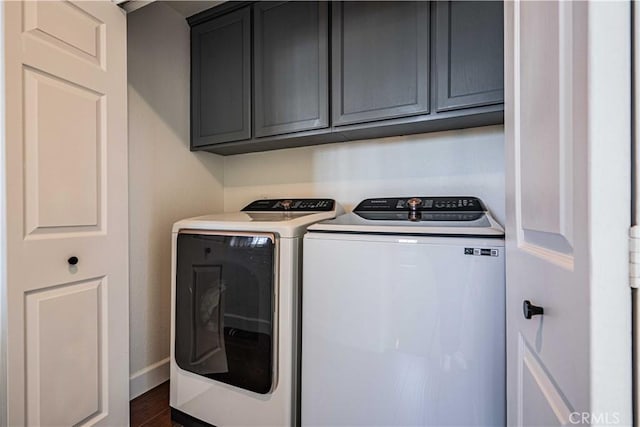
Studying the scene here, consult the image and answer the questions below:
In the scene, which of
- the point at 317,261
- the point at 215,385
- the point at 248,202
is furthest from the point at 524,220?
the point at 248,202

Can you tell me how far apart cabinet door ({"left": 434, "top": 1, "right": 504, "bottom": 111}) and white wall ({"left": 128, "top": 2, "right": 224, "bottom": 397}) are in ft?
5.15

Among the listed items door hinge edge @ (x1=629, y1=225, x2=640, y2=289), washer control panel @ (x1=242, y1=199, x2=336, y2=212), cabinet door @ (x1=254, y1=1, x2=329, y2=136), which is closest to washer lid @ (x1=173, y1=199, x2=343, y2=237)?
washer control panel @ (x1=242, y1=199, x2=336, y2=212)

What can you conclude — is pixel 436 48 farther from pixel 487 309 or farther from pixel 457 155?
pixel 487 309

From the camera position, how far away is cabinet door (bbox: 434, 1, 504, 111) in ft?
4.32

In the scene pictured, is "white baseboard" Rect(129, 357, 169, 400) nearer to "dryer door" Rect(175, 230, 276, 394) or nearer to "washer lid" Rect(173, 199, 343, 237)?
"dryer door" Rect(175, 230, 276, 394)

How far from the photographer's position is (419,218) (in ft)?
4.47

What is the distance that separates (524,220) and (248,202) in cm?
191

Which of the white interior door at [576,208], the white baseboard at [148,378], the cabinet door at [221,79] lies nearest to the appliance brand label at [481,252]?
the white interior door at [576,208]

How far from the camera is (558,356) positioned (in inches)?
19.4

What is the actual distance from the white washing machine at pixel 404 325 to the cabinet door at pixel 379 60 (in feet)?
2.07

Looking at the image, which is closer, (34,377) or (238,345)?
(34,377)

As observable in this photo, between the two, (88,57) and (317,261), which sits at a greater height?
(88,57)

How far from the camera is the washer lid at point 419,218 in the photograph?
107cm

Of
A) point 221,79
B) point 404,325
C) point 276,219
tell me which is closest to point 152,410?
point 276,219
